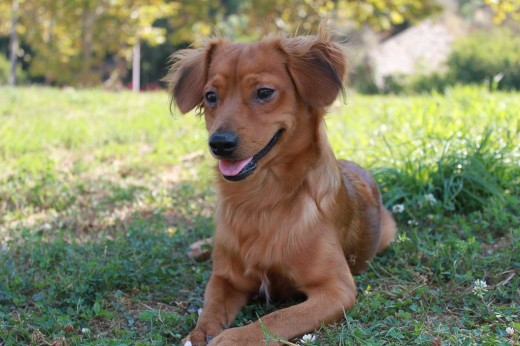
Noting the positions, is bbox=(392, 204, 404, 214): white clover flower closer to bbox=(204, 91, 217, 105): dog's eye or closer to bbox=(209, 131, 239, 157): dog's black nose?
bbox=(204, 91, 217, 105): dog's eye

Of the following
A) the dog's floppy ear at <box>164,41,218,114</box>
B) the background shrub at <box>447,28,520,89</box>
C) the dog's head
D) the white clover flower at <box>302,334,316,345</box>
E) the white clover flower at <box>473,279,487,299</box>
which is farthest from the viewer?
the background shrub at <box>447,28,520,89</box>

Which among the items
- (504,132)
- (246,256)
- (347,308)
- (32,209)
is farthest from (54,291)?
(504,132)

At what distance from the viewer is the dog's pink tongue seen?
3043 millimetres

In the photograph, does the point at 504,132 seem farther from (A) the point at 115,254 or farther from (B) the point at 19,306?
(B) the point at 19,306

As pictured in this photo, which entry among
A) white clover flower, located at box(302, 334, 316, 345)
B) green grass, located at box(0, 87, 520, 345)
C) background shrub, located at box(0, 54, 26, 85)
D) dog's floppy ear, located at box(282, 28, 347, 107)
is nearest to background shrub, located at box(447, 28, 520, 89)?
green grass, located at box(0, 87, 520, 345)

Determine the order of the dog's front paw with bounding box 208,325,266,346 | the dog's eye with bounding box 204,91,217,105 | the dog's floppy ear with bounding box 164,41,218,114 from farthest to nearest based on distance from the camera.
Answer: the dog's floppy ear with bounding box 164,41,218,114 → the dog's eye with bounding box 204,91,217,105 → the dog's front paw with bounding box 208,325,266,346

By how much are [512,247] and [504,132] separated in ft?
6.43

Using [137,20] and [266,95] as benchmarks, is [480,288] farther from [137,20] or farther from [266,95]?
[137,20]

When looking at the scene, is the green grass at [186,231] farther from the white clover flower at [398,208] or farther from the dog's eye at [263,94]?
the dog's eye at [263,94]

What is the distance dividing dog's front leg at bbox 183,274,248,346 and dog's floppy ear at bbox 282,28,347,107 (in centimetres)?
106

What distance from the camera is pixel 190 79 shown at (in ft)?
11.8

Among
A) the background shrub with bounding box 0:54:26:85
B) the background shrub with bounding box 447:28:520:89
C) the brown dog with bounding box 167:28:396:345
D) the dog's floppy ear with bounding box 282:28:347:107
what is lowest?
the background shrub with bounding box 0:54:26:85

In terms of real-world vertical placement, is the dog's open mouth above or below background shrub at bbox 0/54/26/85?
above

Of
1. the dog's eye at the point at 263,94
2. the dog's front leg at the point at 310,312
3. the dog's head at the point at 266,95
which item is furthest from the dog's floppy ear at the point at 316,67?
the dog's front leg at the point at 310,312
